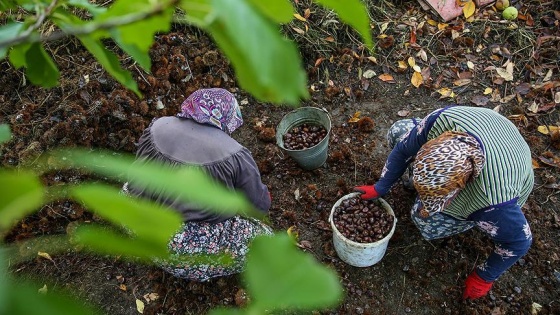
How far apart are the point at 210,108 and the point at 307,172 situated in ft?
3.52

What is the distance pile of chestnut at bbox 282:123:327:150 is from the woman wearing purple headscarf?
22.4 inches

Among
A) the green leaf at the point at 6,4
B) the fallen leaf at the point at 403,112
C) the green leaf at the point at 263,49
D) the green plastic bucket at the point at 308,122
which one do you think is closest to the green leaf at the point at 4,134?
the green leaf at the point at 6,4

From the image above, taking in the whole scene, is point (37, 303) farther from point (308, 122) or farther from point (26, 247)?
point (308, 122)

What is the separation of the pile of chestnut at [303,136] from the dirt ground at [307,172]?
0.22m

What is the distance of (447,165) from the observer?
83.4 inches

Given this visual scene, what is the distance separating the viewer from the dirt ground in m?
2.89

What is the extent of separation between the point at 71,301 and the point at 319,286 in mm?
170

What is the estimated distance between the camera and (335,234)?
2.80 meters

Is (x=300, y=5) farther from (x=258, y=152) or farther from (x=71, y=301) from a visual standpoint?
(x=71, y=301)

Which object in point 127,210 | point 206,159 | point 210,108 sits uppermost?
point 127,210

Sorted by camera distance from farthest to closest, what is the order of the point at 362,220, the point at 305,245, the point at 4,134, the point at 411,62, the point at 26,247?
the point at 411,62 → the point at 305,245 → the point at 362,220 → the point at 26,247 → the point at 4,134

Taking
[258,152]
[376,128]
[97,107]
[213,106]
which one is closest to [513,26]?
[376,128]

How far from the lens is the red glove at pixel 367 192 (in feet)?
9.59

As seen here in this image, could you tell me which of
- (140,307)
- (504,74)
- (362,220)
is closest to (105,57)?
(362,220)
